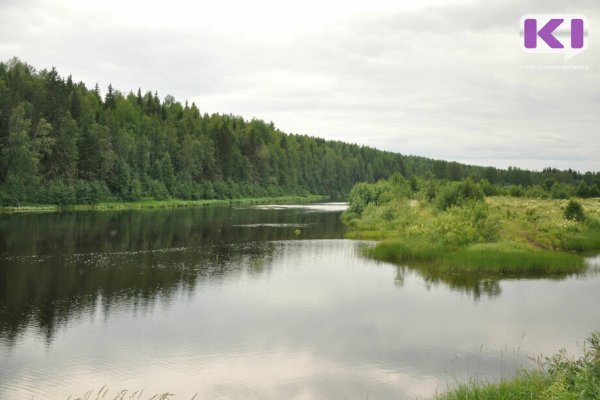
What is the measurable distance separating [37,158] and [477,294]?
250ft

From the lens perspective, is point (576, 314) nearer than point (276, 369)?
No

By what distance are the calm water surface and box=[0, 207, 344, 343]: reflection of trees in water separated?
0.17 m

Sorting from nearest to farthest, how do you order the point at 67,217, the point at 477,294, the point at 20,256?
the point at 477,294, the point at 20,256, the point at 67,217

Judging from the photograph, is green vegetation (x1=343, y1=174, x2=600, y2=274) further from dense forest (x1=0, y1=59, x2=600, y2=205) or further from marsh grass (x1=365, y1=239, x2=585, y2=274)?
dense forest (x1=0, y1=59, x2=600, y2=205)

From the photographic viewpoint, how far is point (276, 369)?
20047 millimetres

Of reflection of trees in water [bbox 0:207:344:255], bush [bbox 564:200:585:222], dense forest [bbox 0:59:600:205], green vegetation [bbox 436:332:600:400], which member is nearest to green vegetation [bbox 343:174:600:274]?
Result: bush [bbox 564:200:585:222]

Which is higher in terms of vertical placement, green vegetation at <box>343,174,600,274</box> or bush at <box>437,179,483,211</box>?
bush at <box>437,179,483,211</box>

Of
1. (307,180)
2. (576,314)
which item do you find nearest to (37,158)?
(576,314)

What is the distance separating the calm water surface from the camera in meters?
19.0

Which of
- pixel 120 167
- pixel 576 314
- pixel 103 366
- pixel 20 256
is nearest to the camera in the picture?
pixel 103 366

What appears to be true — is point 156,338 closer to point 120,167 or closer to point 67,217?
point 67,217

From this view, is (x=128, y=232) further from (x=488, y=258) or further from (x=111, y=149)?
(x=111, y=149)

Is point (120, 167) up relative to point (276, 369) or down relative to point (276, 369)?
up

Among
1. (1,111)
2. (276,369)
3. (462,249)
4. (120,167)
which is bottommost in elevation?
(276,369)
